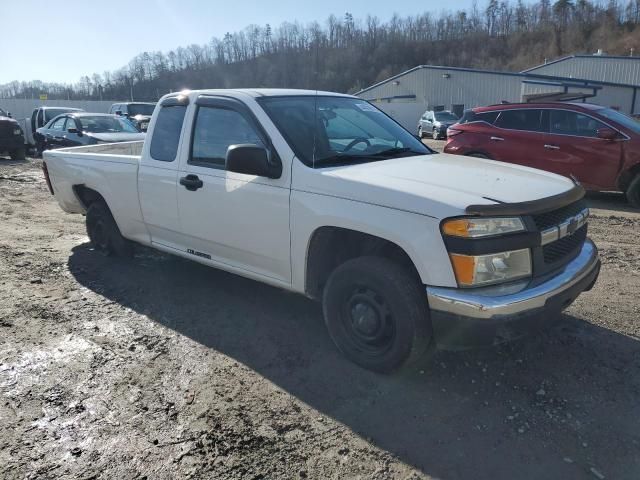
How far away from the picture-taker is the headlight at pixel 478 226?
279cm

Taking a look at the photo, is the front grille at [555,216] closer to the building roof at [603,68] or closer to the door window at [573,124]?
the door window at [573,124]

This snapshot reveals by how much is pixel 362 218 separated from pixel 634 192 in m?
7.11

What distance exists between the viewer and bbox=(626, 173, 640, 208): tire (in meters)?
8.27

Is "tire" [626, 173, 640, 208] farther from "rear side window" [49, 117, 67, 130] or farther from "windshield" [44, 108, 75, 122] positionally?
"windshield" [44, 108, 75, 122]

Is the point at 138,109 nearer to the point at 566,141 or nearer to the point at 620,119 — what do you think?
the point at 566,141

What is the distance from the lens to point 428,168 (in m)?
3.60

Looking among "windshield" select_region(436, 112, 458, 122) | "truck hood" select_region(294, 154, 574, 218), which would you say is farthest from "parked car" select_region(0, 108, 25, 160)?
"windshield" select_region(436, 112, 458, 122)

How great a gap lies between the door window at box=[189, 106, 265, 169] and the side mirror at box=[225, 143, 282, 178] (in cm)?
31

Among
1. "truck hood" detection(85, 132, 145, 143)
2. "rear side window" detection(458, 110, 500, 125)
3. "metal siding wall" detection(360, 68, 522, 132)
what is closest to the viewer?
"rear side window" detection(458, 110, 500, 125)

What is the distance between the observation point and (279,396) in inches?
126

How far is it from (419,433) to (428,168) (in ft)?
5.82

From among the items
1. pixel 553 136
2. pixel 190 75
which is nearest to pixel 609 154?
pixel 553 136

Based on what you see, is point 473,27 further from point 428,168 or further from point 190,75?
point 428,168

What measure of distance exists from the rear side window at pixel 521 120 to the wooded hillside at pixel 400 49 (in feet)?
102
